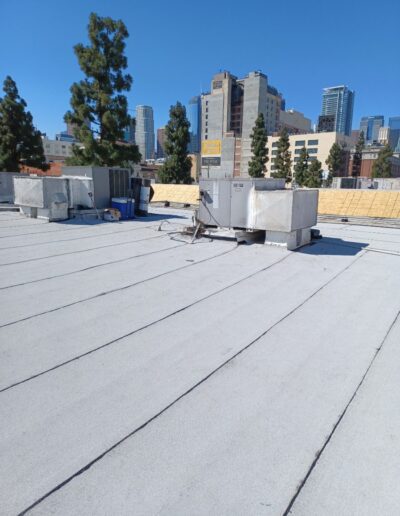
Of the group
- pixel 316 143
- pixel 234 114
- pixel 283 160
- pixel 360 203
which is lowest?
pixel 360 203

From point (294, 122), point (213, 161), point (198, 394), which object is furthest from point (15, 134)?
point (294, 122)

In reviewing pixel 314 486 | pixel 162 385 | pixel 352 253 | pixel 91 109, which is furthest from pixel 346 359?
pixel 91 109

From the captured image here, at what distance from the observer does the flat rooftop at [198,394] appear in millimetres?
2014

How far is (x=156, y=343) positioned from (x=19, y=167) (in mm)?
25861

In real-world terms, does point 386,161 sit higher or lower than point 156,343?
higher

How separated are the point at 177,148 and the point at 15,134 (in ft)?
43.9

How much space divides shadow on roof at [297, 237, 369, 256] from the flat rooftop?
2.38 meters

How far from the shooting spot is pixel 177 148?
30500mm

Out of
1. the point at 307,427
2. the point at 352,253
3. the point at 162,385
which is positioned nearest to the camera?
the point at 307,427

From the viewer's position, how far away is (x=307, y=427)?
255 centimetres

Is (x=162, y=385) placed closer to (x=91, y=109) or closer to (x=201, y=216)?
(x=201, y=216)

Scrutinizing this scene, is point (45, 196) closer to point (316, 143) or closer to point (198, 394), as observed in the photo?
point (198, 394)

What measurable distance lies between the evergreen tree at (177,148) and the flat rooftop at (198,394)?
85.8 ft

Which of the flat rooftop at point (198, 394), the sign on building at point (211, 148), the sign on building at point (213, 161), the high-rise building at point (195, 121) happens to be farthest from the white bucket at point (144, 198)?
the high-rise building at point (195, 121)
